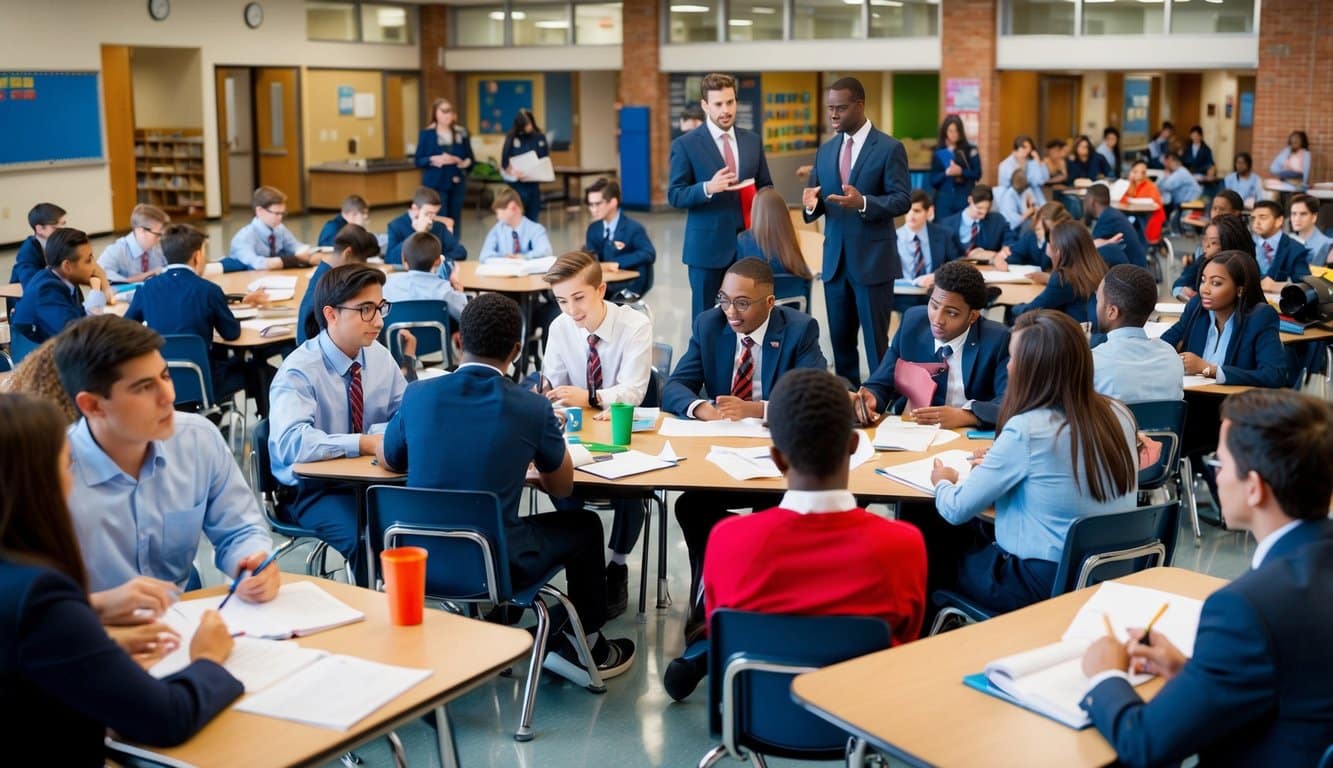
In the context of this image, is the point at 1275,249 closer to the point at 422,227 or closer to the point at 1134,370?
the point at 1134,370

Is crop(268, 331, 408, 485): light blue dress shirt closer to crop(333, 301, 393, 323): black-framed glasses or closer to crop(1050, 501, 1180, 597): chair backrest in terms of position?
crop(333, 301, 393, 323): black-framed glasses

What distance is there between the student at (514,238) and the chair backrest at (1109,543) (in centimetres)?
598

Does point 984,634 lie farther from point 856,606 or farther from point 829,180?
point 829,180

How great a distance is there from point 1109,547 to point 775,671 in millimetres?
1111

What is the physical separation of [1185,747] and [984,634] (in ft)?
1.92

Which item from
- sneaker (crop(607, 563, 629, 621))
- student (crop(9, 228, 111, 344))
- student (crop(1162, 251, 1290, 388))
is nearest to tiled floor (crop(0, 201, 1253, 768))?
sneaker (crop(607, 563, 629, 621))

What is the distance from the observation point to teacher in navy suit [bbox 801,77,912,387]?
21.4 feet

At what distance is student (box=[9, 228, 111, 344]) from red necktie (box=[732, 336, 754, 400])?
10.9ft

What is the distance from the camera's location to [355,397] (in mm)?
4301

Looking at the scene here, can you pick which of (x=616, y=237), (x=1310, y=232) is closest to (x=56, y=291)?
(x=616, y=237)

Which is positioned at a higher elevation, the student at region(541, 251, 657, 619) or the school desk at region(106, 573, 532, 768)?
the student at region(541, 251, 657, 619)

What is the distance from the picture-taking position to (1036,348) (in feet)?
10.9

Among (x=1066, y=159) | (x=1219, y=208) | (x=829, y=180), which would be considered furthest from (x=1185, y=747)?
(x=1066, y=159)

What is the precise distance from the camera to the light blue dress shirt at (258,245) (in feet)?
27.5
